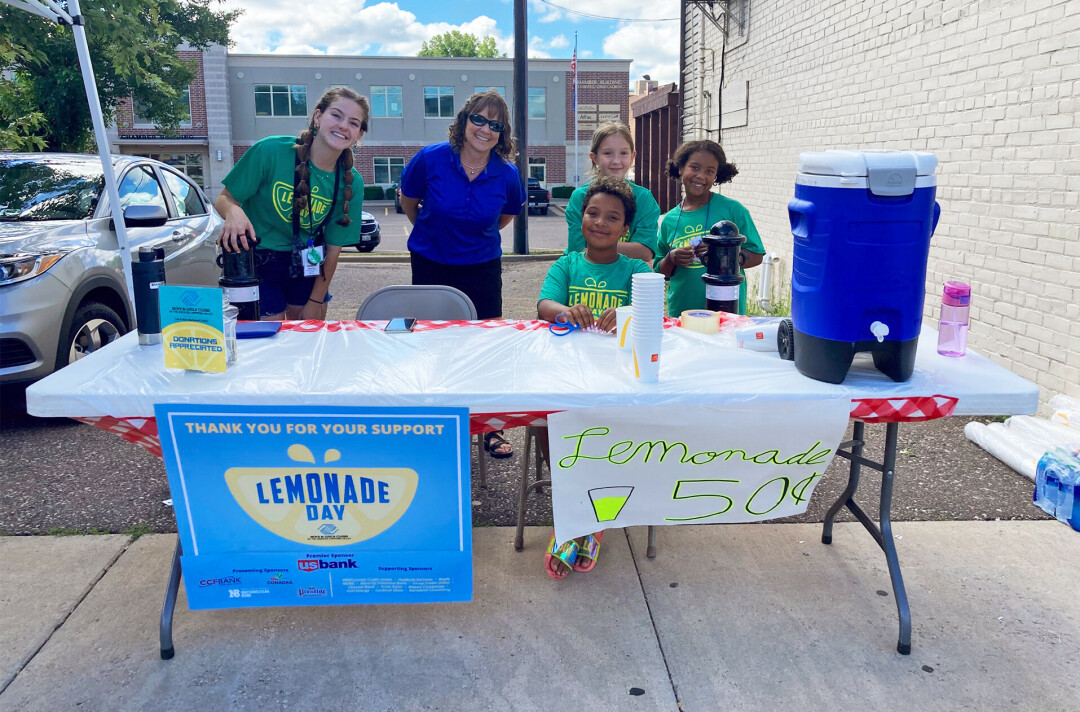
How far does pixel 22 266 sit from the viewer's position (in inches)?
161

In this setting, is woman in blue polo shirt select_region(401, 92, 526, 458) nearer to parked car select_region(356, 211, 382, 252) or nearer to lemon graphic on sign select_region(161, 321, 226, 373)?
lemon graphic on sign select_region(161, 321, 226, 373)

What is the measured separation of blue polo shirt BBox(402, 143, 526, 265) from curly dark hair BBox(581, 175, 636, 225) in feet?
2.27

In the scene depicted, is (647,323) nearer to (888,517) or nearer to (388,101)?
(888,517)

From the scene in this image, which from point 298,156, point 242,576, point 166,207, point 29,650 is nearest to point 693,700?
point 242,576

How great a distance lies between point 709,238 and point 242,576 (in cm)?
196

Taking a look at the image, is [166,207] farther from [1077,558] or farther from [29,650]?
[1077,558]

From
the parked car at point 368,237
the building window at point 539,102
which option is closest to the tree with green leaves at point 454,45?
the building window at point 539,102

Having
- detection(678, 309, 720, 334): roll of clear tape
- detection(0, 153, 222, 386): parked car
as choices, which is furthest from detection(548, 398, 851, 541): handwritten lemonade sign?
detection(0, 153, 222, 386): parked car

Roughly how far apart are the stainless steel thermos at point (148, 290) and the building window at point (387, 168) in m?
36.3

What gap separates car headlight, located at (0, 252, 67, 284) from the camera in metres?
4.05

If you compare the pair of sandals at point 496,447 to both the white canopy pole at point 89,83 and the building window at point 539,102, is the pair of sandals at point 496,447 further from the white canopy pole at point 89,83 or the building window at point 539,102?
the building window at point 539,102

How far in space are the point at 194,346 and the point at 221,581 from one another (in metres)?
0.71

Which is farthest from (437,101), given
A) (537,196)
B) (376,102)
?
(537,196)

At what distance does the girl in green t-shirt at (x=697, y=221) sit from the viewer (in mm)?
3631
